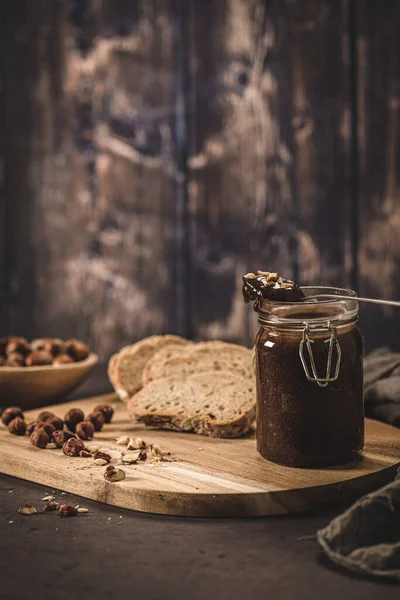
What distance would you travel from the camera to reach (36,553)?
1.70 meters

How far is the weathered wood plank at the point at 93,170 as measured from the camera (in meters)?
4.02

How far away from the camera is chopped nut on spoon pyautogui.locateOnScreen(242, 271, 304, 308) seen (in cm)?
212

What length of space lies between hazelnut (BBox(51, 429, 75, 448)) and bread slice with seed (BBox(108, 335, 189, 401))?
0.51 m

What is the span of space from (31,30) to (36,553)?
317 centimetres

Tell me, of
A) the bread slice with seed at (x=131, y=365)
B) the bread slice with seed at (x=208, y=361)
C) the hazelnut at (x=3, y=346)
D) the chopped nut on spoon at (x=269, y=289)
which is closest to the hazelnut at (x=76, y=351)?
the bread slice with seed at (x=131, y=365)

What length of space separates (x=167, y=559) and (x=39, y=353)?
1.33 metres

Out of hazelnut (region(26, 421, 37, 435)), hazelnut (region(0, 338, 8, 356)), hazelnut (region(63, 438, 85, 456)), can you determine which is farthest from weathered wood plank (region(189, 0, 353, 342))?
hazelnut (region(63, 438, 85, 456))

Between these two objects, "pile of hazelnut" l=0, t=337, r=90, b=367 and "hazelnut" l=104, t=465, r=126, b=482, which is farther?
"pile of hazelnut" l=0, t=337, r=90, b=367

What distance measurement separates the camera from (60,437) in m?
2.29

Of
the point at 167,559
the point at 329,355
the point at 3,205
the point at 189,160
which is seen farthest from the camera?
the point at 3,205

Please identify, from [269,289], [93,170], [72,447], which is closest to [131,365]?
[72,447]

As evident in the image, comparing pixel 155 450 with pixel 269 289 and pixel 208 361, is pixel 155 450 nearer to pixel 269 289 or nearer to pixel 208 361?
pixel 269 289

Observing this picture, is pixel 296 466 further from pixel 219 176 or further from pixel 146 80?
pixel 146 80

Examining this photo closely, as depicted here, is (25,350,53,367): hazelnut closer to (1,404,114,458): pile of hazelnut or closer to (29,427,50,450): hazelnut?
(1,404,114,458): pile of hazelnut
